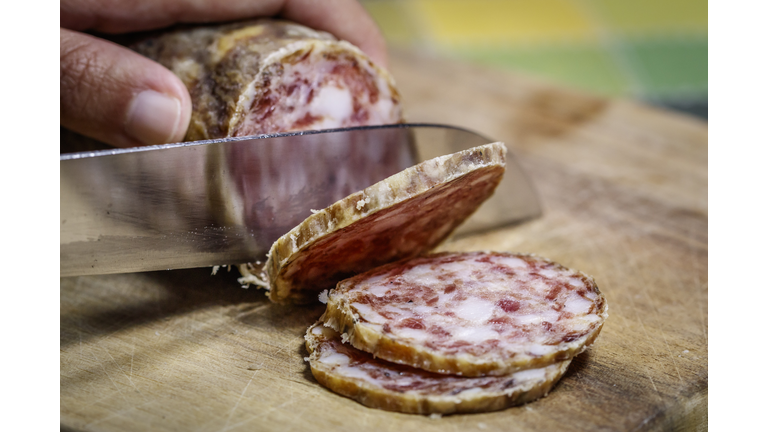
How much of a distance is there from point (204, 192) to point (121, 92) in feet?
1.91

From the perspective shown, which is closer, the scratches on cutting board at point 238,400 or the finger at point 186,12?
the scratches on cutting board at point 238,400

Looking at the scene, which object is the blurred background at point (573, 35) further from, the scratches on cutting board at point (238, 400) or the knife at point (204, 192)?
the scratches on cutting board at point (238, 400)

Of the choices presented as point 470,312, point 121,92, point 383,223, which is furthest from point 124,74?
point 470,312

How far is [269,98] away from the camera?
280 centimetres

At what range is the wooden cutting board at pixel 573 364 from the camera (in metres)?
2.10

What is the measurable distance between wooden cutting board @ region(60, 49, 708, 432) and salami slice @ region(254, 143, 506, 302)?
24 centimetres

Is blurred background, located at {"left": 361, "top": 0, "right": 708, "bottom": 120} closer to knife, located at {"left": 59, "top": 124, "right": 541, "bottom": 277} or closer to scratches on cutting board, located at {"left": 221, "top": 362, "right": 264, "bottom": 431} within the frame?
knife, located at {"left": 59, "top": 124, "right": 541, "bottom": 277}

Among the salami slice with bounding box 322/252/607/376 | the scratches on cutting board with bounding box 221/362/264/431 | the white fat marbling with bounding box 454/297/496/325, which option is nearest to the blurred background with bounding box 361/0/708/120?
the salami slice with bounding box 322/252/607/376

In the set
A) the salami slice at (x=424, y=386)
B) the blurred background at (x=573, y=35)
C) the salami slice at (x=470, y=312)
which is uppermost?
the salami slice at (x=470, y=312)

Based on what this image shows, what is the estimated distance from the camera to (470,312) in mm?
2350

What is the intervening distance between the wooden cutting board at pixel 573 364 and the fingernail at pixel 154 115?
65 centimetres

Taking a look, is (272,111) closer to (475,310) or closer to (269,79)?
(269,79)

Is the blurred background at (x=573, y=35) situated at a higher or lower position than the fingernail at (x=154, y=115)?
lower

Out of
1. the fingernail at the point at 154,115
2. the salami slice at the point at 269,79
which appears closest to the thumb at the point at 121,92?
the fingernail at the point at 154,115
